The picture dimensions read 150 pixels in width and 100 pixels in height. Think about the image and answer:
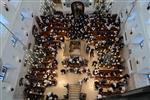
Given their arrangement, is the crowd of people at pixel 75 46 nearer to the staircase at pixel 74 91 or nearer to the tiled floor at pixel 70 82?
the tiled floor at pixel 70 82

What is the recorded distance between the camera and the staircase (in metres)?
21.1

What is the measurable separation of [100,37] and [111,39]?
144 centimetres

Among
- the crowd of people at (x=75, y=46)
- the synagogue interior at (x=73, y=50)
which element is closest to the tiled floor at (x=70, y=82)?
the synagogue interior at (x=73, y=50)

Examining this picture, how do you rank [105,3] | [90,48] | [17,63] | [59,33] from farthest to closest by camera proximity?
[105,3] → [59,33] → [90,48] → [17,63]

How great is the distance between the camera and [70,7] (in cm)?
3206

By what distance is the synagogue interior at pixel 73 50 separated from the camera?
1883cm

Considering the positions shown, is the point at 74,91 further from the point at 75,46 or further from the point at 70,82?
the point at 75,46

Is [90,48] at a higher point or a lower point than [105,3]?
lower

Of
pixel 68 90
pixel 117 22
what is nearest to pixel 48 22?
pixel 117 22

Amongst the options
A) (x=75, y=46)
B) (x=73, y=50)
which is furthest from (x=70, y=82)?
(x=75, y=46)

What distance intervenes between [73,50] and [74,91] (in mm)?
6068

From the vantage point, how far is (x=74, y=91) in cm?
2150

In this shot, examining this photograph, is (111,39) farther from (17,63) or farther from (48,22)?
(17,63)

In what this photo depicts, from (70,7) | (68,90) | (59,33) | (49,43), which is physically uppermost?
(70,7)
